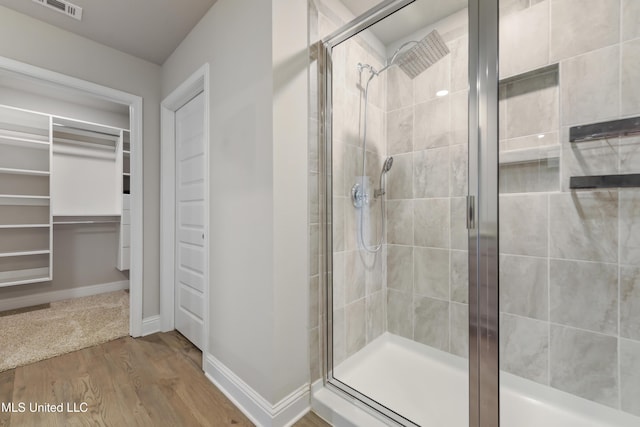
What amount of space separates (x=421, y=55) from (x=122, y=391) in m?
2.77

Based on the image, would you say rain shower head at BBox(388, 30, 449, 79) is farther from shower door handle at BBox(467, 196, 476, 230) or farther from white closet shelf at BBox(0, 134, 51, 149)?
white closet shelf at BBox(0, 134, 51, 149)

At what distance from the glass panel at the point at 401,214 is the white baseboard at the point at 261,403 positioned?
8.8 inches

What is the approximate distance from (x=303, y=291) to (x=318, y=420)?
0.66 m

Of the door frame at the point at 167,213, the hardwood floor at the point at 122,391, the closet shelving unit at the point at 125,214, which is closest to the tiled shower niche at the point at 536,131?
the hardwood floor at the point at 122,391

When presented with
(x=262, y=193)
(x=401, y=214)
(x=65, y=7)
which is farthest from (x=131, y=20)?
(x=401, y=214)

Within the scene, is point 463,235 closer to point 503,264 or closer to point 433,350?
point 503,264

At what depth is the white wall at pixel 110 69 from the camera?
1.78 meters

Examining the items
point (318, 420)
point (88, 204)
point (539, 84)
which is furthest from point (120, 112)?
point (539, 84)

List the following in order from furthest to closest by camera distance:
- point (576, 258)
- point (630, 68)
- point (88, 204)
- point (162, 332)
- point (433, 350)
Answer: point (88, 204), point (162, 332), point (433, 350), point (576, 258), point (630, 68)

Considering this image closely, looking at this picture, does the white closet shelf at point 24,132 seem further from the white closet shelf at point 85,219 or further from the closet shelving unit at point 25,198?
the white closet shelf at point 85,219

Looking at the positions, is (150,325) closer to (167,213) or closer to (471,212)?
(167,213)

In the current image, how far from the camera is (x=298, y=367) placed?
4.60ft

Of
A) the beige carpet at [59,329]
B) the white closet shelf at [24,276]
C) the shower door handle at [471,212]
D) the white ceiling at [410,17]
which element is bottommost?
the beige carpet at [59,329]

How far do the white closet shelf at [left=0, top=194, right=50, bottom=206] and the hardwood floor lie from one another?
6.18 feet
